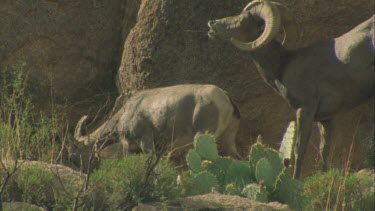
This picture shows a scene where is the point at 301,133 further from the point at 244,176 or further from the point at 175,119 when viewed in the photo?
the point at 244,176

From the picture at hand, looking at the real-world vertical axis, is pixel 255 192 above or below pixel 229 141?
above

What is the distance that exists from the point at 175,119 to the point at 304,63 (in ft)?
5.16

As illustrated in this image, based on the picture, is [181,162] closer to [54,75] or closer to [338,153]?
[338,153]

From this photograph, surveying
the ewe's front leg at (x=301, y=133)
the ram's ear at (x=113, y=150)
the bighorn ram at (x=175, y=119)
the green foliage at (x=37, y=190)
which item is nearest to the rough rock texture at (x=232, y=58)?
the bighorn ram at (x=175, y=119)

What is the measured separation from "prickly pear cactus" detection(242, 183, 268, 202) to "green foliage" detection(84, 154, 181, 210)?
1.00 metres

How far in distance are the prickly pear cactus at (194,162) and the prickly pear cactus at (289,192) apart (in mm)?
776

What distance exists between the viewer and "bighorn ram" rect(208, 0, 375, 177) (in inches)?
461

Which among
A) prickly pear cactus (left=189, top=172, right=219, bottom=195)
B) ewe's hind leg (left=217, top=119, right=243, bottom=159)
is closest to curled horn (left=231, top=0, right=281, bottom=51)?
ewe's hind leg (left=217, top=119, right=243, bottom=159)

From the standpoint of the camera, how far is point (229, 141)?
12719 millimetres

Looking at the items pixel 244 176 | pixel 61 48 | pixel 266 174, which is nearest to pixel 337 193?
pixel 266 174

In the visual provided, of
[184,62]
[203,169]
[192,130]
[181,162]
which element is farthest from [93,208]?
[184,62]

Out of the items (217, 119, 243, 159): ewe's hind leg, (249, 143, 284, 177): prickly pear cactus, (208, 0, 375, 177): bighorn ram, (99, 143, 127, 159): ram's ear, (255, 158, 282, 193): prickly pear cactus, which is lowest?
(99, 143, 127, 159): ram's ear

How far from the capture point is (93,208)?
7.99 meters

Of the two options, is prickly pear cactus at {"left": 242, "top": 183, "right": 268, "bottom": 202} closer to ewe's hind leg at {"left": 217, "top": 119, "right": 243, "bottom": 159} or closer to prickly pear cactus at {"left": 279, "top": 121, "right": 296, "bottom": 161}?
prickly pear cactus at {"left": 279, "top": 121, "right": 296, "bottom": 161}
